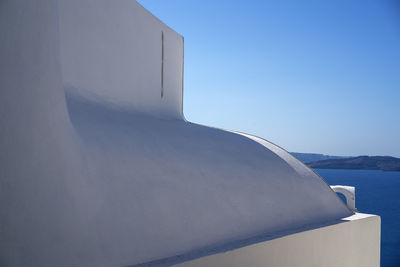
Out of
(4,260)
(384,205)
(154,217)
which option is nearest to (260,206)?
(154,217)

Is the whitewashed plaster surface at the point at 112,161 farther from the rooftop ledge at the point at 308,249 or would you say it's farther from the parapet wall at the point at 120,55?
the rooftop ledge at the point at 308,249

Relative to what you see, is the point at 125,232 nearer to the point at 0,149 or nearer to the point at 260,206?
the point at 0,149

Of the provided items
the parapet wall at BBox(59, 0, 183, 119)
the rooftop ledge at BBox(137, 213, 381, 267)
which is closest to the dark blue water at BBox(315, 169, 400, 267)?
the rooftop ledge at BBox(137, 213, 381, 267)

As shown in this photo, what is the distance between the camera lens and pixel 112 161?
4.25 metres

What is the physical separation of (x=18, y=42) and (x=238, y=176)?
12.2 feet

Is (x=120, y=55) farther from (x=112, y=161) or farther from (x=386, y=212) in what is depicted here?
(x=386, y=212)

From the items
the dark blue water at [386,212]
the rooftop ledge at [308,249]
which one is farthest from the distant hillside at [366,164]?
the rooftop ledge at [308,249]

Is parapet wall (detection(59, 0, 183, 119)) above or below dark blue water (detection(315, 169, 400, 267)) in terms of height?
above

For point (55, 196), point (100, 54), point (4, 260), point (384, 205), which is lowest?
point (384, 205)

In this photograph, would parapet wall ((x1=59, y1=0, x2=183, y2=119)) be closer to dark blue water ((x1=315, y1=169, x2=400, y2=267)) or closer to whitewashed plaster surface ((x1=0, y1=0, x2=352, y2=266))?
whitewashed plaster surface ((x1=0, y1=0, x2=352, y2=266))

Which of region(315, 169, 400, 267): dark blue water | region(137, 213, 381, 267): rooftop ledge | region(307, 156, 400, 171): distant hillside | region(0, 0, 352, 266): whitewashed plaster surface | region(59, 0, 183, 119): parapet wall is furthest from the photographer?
region(307, 156, 400, 171): distant hillside

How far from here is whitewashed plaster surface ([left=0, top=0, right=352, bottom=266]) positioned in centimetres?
303

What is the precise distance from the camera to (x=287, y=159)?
272 inches

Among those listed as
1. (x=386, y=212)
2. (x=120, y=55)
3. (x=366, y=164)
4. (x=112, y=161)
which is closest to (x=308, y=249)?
(x=112, y=161)
